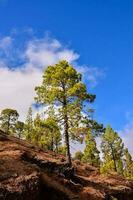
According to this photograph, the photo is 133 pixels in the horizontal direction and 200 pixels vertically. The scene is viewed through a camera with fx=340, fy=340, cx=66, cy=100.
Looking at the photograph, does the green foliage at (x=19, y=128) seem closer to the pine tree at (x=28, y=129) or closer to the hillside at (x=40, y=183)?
the pine tree at (x=28, y=129)

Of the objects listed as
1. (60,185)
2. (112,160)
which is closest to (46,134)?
(60,185)

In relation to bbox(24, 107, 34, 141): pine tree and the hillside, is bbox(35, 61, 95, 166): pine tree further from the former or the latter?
bbox(24, 107, 34, 141): pine tree

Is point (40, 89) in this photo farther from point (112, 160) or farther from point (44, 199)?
point (112, 160)

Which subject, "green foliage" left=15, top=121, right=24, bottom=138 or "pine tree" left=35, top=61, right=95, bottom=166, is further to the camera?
"green foliage" left=15, top=121, right=24, bottom=138

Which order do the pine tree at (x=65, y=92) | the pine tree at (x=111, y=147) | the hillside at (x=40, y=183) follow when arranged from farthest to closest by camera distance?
the pine tree at (x=111, y=147) → the pine tree at (x=65, y=92) → the hillside at (x=40, y=183)

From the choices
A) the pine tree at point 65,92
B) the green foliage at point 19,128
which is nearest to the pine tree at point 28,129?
the green foliage at point 19,128

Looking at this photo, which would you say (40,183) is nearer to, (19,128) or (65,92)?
(65,92)

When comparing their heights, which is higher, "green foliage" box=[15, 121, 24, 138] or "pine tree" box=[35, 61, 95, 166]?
"green foliage" box=[15, 121, 24, 138]

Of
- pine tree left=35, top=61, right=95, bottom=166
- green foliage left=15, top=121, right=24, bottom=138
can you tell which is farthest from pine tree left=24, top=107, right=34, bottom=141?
pine tree left=35, top=61, right=95, bottom=166

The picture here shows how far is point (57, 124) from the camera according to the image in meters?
31.1

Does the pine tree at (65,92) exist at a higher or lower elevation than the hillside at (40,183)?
higher

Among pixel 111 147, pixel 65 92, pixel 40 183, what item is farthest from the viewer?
pixel 111 147

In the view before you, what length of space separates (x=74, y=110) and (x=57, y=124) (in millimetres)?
2033

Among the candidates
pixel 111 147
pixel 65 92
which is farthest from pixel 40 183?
pixel 111 147
